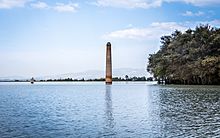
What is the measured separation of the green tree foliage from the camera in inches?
3171

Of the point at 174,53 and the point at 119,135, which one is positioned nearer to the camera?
the point at 119,135

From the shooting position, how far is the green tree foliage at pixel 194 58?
80544 millimetres

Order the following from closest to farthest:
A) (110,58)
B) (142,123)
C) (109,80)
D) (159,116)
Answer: (142,123), (159,116), (110,58), (109,80)

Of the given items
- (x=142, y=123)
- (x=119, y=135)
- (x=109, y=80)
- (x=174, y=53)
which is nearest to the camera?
(x=119, y=135)

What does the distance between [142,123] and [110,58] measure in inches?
4173

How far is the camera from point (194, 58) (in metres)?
86.3

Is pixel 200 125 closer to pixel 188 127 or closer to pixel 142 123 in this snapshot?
pixel 188 127

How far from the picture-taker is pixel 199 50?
84.1 metres

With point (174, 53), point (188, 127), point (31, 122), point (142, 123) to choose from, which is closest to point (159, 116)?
point (142, 123)

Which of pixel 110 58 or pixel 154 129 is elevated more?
pixel 110 58

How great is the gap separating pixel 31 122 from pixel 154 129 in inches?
300

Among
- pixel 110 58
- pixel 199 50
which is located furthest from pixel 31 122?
pixel 110 58

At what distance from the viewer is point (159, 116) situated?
83.7 feet

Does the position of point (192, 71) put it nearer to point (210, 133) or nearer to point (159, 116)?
point (159, 116)
